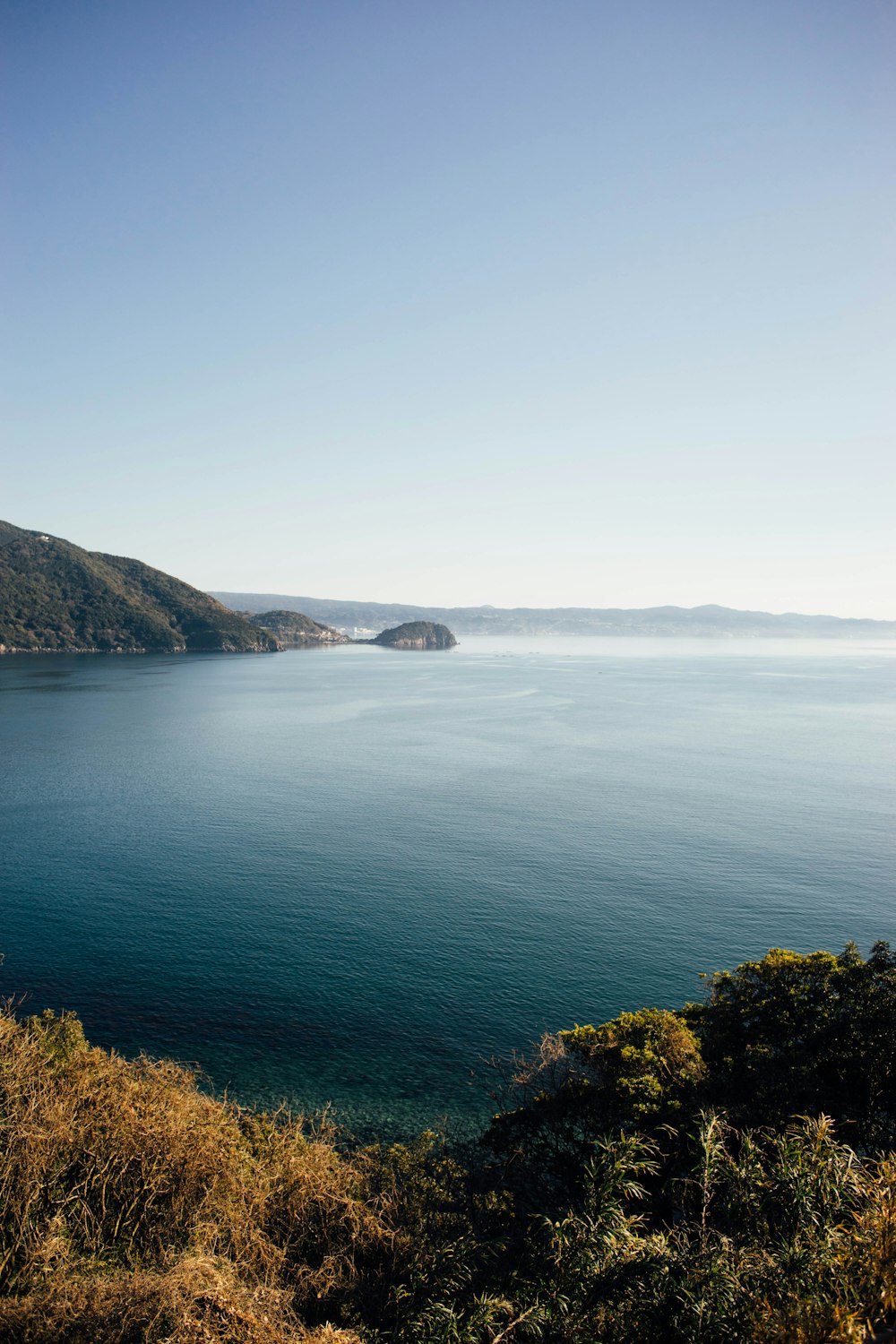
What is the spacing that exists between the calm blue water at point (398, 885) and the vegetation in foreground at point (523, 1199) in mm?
7096

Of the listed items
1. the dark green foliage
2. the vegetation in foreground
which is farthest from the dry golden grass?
the dark green foliage

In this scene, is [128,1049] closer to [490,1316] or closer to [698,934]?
[490,1316]

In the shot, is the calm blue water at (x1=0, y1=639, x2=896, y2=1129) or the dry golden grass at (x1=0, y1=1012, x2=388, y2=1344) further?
the calm blue water at (x1=0, y1=639, x2=896, y2=1129)

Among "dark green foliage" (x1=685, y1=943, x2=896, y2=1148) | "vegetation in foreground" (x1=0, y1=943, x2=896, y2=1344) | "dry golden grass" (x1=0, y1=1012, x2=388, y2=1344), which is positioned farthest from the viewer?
"dark green foliage" (x1=685, y1=943, x2=896, y2=1148)

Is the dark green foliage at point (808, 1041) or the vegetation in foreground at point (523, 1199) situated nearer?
the vegetation in foreground at point (523, 1199)

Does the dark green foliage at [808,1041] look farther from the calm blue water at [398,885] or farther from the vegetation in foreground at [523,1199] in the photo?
the calm blue water at [398,885]

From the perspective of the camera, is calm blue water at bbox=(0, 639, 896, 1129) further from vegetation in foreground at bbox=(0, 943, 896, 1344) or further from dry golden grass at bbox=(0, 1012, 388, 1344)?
dry golden grass at bbox=(0, 1012, 388, 1344)

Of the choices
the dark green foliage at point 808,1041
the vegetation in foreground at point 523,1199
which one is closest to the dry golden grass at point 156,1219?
the vegetation in foreground at point 523,1199

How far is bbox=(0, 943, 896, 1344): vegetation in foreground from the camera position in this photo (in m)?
12.0

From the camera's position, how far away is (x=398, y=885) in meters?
52.3

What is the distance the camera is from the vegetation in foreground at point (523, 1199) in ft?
39.2

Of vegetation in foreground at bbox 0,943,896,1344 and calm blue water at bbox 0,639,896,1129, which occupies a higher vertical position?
vegetation in foreground at bbox 0,943,896,1344

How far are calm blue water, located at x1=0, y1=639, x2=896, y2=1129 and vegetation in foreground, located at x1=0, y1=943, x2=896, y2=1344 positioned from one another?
23.3ft

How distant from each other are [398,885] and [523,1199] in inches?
1209
